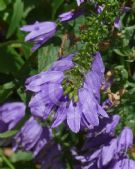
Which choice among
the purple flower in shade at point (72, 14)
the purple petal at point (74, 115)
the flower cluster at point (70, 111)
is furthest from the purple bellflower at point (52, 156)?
the purple petal at point (74, 115)

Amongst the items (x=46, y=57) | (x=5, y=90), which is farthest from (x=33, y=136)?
(x=46, y=57)

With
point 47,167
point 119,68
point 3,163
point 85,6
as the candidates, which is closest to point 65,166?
point 47,167

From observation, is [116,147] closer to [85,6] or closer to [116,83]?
[116,83]

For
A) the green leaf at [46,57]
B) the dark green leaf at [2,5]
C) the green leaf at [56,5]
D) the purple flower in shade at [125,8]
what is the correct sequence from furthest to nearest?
the dark green leaf at [2,5], the green leaf at [56,5], the green leaf at [46,57], the purple flower in shade at [125,8]

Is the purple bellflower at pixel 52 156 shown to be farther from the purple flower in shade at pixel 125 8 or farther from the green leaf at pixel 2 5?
the purple flower in shade at pixel 125 8

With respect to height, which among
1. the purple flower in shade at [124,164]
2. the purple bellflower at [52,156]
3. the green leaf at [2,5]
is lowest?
the purple bellflower at [52,156]

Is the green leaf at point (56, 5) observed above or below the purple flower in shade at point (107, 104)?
above

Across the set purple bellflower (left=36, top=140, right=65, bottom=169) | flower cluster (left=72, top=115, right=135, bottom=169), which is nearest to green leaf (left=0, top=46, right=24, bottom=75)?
purple bellflower (left=36, top=140, right=65, bottom=169)
